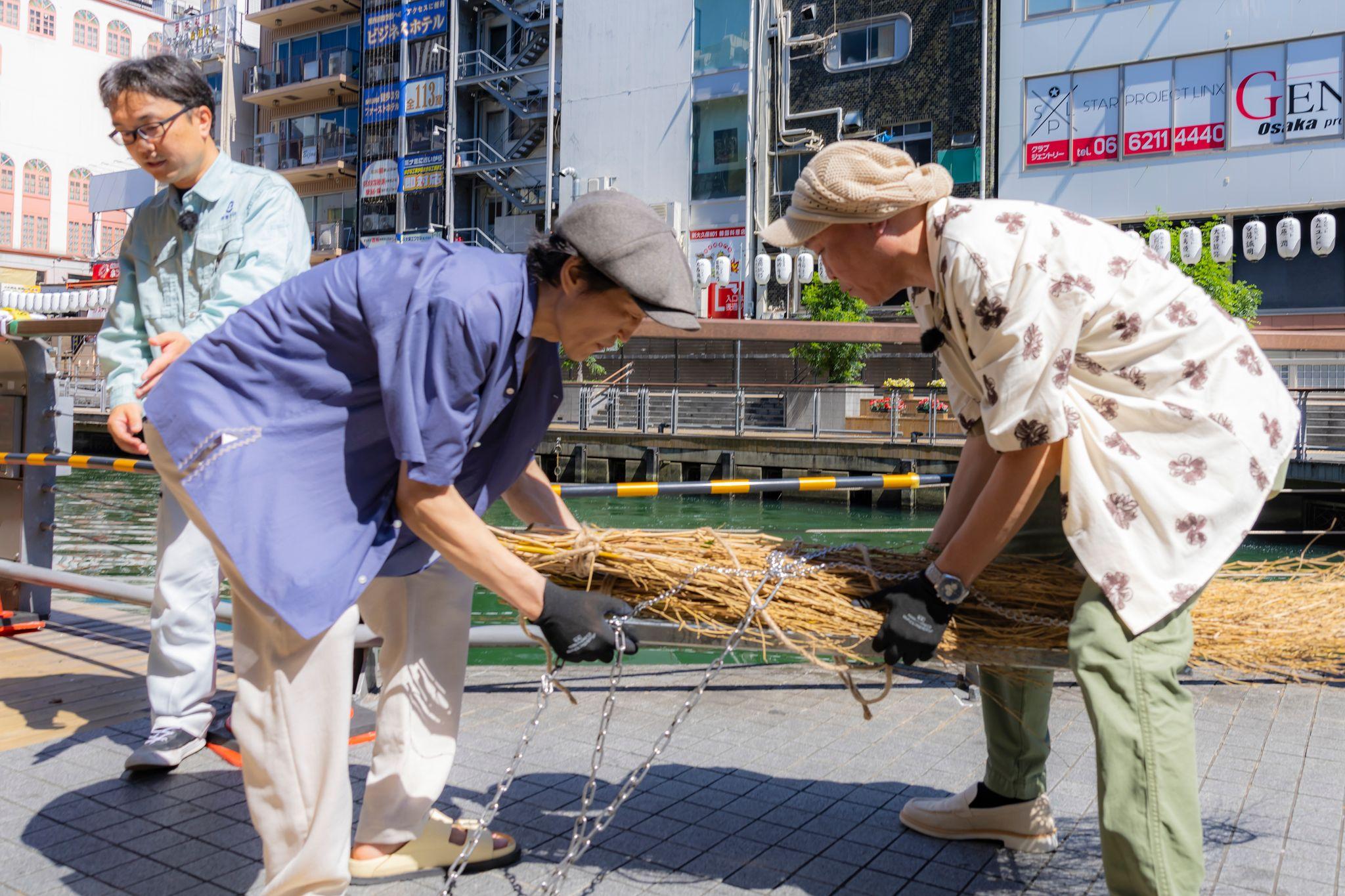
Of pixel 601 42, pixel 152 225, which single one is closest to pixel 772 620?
pixel 152 225

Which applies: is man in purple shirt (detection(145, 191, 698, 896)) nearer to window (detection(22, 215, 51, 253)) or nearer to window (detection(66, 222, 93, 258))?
window (detection(22, 215, 51, 253))

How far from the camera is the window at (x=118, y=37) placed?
221ft

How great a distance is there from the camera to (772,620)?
2.41 metres

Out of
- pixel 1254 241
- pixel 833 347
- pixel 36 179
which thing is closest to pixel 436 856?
pixel 833 347

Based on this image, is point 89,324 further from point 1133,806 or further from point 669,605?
point 1133,806

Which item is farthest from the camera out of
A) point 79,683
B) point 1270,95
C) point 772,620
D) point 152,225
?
point 1270,95

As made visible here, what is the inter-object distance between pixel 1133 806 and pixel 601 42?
37.7m

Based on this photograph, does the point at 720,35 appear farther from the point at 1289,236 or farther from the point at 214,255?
the point at 214,255

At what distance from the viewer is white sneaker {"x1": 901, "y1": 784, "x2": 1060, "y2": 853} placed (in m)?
2.87

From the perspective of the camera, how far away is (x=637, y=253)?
80.6 inches

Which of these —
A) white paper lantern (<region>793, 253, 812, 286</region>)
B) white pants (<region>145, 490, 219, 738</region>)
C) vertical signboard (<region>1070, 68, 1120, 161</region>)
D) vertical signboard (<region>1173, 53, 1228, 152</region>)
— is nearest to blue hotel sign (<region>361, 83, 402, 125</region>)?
white paper lantern (<region>793, 253, 812, 286</region>)

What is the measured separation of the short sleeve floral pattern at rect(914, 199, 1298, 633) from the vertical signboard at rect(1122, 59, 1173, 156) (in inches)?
1112

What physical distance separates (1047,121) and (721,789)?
2861 centimetres

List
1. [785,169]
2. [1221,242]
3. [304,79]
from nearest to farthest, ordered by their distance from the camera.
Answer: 1. [1221,242]
2. [785,169]
3. [304,79]
